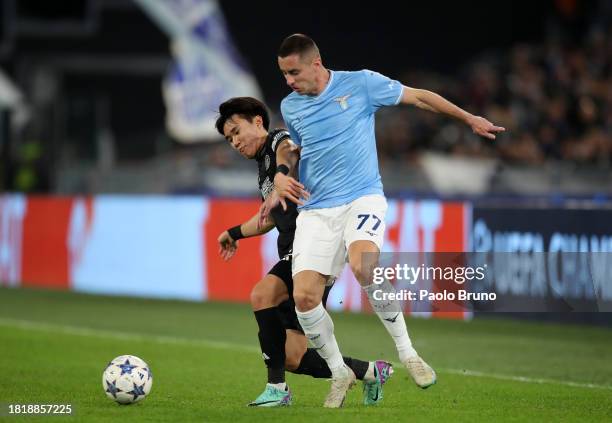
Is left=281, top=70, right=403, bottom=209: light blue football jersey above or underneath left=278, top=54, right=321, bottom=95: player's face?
underneath

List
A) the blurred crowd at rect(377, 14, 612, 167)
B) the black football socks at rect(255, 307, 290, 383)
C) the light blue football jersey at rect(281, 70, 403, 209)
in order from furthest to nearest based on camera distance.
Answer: the blurred crowd at rect(377, 14, 612, 167), the black football socks at rect(255, 307, 290, 383), the light blue football jersey at rect(281, 70, 403, 209)

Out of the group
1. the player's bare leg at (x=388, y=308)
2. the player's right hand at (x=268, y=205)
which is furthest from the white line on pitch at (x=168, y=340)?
the player's right hand at (x=268, y=205)

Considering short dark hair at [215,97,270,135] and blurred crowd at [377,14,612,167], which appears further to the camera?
blurred crowd at [377,14,612,167]

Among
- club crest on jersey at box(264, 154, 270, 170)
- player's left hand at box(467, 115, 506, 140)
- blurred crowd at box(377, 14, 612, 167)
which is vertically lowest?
club crest on jersey at box(264, 154, 270, 170)

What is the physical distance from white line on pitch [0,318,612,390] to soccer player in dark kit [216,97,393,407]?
2227 millimetres

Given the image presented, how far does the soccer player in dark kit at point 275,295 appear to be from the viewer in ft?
26.5

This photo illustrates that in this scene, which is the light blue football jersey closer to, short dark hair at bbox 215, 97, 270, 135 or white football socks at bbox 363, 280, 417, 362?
short dark hair at bbox 215, 97, 270, 135

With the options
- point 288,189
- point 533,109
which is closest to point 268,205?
point 288,189

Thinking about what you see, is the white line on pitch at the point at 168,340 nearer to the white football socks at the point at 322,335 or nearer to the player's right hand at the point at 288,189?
the white football socks at the point at 322,335

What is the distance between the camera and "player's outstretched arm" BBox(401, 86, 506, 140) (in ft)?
25.2

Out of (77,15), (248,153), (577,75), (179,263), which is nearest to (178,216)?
(179,263)

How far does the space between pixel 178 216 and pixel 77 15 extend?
28.6ft

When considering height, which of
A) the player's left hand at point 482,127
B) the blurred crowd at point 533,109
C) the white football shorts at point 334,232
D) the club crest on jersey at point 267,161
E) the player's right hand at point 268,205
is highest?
the blurred crowd at point 533,109

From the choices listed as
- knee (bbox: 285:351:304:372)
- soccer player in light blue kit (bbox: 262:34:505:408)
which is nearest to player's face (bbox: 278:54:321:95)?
soccer player in light blue kit (bbox: 262:34:505:408)
